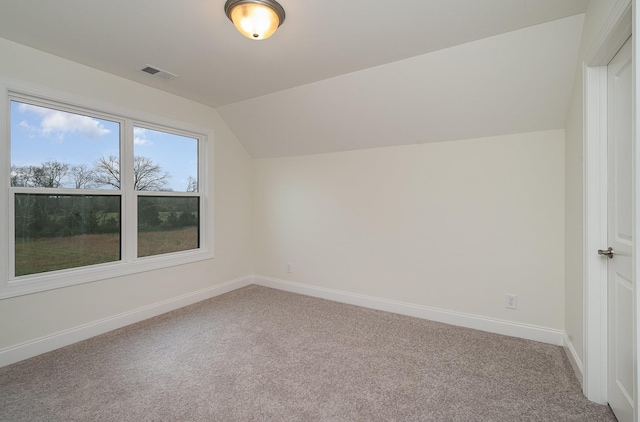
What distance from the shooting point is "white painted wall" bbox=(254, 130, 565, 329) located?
2.64 m

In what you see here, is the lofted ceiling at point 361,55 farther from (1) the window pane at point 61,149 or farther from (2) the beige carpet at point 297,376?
(2) the beige carpet at point 297,376

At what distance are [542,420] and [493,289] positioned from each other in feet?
4.31

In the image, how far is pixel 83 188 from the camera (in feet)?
9.12

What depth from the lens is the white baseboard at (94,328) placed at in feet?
7.60

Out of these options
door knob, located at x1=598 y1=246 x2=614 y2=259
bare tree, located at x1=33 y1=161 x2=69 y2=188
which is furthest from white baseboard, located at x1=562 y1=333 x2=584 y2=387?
bare tree, located at x1=33 y1=161 x2=69 y2=188

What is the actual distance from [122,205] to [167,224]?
→ 57 cm

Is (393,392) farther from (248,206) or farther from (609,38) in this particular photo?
(248,206)

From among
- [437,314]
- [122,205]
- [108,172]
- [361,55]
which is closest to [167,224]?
[122,205]

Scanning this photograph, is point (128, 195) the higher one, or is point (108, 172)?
point (108, 172)

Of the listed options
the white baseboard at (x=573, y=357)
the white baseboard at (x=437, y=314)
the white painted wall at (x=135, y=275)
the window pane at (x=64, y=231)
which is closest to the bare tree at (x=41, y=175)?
the window pane at (x=64, y=231)

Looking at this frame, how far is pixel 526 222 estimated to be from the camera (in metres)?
2.69

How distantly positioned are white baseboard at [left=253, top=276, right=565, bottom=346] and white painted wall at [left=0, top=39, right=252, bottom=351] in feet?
3.32

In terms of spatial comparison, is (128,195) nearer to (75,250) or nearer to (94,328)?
(75,250)

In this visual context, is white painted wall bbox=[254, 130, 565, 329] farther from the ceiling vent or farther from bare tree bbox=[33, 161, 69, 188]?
bare tree bbox=[33, 161, 69, 188]
